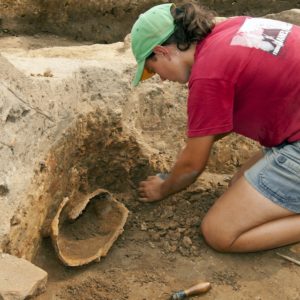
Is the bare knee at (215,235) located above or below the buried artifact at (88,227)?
above

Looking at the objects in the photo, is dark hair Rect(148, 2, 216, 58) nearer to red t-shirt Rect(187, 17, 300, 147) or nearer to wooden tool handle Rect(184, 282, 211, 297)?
red t-shirt Rect(187, 17, 300, 147)

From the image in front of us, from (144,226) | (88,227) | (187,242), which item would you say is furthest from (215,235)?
(88,227)

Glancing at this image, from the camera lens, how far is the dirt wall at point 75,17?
4.88 m

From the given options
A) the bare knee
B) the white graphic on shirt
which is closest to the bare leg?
the bare knee

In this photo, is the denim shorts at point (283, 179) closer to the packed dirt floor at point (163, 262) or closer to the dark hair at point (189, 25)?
the packed dirt floor at point (163, 262)

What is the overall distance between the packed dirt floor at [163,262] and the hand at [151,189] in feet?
0.19

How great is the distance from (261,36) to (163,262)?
3.29 feet

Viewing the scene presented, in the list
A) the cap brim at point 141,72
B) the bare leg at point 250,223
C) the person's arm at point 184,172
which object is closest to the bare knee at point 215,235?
the bare leg at point 250,223

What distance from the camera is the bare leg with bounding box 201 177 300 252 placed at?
2.42 m

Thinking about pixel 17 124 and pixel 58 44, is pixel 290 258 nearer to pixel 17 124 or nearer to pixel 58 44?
pixel 17 124

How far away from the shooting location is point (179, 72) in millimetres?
2314

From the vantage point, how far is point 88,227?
2654mm

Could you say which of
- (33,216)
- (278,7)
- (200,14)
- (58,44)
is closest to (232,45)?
(200,14)

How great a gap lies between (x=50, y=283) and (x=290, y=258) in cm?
100
